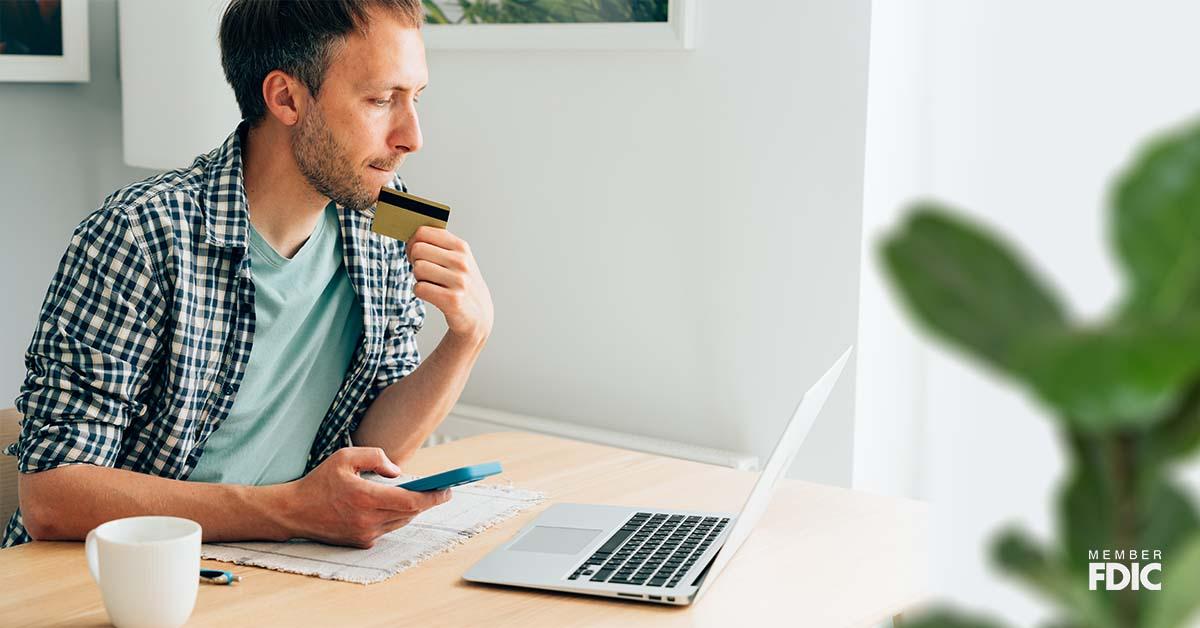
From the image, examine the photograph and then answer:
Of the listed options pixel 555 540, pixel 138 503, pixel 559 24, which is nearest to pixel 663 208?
pixel 559 24

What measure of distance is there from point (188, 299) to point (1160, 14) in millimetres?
1277

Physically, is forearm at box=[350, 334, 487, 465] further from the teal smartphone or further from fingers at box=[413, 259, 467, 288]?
the teal smartphone

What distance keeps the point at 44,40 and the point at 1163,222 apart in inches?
114

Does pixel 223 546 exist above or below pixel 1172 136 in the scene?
below

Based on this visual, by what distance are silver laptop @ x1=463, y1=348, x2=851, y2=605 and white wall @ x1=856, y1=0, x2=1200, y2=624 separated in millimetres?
320

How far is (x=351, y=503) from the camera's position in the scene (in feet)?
3.88

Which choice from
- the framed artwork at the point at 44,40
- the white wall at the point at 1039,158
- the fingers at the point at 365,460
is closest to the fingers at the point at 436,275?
the fingers at the point at 365,460

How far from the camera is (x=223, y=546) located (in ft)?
4.00

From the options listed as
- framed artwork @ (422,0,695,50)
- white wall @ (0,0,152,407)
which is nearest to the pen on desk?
framed artwork @ (422,0,695,50)

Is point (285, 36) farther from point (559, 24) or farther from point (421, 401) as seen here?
point (559, 24)

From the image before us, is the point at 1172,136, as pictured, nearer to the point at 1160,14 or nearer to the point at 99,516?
the point at 99,516

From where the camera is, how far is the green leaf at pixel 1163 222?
0.20m

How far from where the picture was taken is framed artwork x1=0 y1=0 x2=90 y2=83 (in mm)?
2656

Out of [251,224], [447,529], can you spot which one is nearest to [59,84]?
[251,224]
